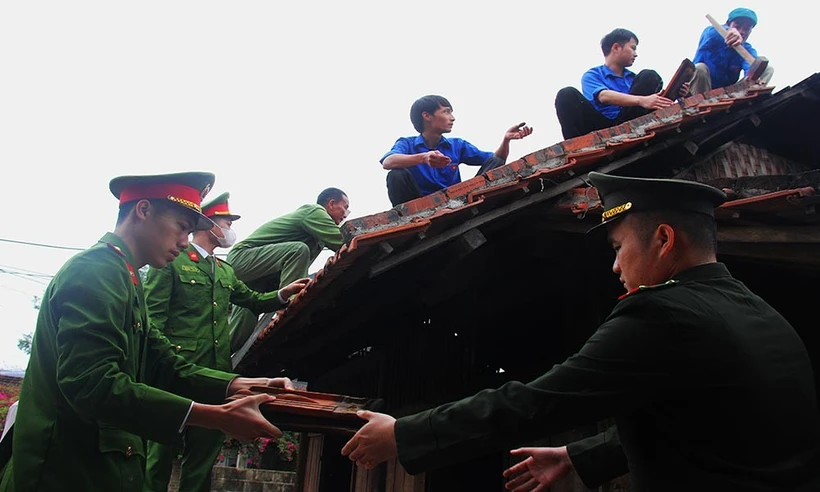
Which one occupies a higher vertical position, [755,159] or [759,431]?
[755,159]

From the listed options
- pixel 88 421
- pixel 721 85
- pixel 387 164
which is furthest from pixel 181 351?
pixel 721 85

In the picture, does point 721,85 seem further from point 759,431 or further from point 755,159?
point 759,431

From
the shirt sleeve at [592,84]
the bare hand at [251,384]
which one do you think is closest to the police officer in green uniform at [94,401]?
the bare hand at [251,384]

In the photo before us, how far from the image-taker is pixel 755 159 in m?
5.62

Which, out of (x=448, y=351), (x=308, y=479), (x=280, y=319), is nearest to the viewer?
(x=280, y=319)

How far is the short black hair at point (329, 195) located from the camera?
729cm

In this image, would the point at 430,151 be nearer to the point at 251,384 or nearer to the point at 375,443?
the point at 251,384

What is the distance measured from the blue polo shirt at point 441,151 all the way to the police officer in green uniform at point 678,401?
11.8 feet

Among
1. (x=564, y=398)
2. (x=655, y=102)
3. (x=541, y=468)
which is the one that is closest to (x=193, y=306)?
(x=541, y=468)

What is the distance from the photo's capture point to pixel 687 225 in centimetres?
195

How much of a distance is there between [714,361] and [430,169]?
4.08m

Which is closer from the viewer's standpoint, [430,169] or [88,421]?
[88,421]

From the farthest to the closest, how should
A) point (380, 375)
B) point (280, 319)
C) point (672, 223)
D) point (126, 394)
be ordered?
point (380, 375) < point (280, 319) < point (126, 394) < point (672, 223)

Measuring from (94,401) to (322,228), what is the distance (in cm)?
441
